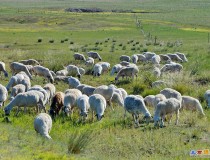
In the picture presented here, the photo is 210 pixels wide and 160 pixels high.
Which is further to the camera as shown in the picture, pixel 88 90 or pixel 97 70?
pixel 97 70

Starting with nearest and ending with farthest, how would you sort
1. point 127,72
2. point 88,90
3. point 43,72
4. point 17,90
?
point 17,90
point 88,90
point 43,72
point 127,72

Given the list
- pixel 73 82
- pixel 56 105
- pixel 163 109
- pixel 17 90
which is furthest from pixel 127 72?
pixel 163 109

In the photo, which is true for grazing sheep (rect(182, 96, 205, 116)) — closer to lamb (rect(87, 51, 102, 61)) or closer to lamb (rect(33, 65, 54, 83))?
lamb (rect(33, 65, 54, 83))

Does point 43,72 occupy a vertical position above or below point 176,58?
above

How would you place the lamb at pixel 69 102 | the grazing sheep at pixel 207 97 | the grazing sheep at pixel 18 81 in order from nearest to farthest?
the lamb at pixel 69 102
the grazing sheep at pixel 207 97
the grazing sheep at pixel 18 81

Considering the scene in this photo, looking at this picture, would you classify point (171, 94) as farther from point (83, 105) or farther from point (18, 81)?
point (18, 81)

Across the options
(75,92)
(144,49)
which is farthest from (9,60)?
(75,92)

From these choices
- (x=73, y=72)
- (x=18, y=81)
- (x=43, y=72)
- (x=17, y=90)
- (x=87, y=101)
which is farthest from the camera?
(x=73, y=72)

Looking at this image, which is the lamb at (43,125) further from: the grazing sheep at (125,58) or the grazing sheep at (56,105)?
the grazing sheep at (125,58)

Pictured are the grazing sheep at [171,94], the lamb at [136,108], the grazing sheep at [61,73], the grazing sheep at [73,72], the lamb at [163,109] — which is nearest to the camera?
the lamb at [163,109]

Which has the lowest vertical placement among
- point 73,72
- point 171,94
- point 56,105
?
point 73,72

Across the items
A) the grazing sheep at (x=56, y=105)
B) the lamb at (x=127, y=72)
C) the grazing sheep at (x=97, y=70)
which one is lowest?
the grazing sheep at (x=97, y=70)

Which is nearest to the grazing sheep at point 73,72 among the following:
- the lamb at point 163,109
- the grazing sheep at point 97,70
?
the grazing sheep at point 97,70

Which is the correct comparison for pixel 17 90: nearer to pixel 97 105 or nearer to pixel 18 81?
pixel 18 81
